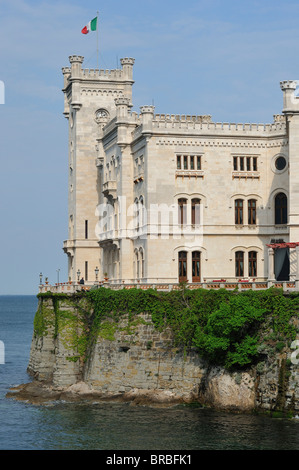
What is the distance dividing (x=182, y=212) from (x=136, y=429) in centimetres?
2762

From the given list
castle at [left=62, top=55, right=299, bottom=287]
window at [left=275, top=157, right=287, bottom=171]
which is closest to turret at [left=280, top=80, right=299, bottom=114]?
castle at [left=62, top=55, right=299, bottom=287]

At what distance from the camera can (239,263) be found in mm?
86125

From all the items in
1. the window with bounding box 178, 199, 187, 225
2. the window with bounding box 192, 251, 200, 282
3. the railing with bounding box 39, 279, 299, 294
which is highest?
the window with bounding box 178, 199, 187, 225

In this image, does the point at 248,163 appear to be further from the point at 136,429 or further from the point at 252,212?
the point at 136,429

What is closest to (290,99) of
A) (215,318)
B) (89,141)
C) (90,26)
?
(215,318)

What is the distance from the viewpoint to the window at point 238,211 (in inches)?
3403

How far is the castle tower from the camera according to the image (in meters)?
107

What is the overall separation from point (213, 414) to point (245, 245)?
80.6 feet

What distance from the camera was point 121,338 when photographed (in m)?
72.4

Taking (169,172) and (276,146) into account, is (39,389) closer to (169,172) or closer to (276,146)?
(169,172)

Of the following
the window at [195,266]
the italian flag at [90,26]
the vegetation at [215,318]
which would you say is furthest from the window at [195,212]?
the italian flag at [90,26]

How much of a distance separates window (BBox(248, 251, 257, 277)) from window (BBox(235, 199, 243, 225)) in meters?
3.03

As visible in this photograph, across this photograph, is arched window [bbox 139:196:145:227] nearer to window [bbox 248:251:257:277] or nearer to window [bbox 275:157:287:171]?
window [bbox 248:251:257:277]
